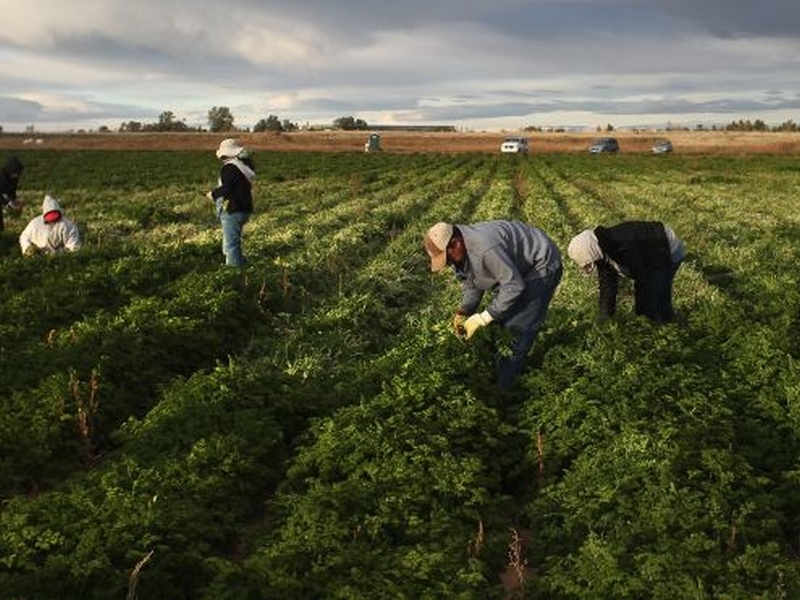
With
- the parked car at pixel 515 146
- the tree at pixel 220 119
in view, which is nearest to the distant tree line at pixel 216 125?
the tree at pixel 220 119

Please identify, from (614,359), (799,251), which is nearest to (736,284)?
(799,251)

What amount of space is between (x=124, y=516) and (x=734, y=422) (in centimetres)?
421

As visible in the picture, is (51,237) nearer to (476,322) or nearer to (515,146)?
(476,322)

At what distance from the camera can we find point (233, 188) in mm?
11617

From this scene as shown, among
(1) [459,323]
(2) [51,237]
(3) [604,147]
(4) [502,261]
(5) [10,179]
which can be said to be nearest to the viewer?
(4) [502,261]

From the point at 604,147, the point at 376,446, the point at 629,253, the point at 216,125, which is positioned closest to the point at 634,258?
the point at 629,253

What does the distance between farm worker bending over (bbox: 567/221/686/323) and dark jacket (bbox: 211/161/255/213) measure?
17.9 ft

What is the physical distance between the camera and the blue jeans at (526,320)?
22.5ft

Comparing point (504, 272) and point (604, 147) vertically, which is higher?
point (604, 147)

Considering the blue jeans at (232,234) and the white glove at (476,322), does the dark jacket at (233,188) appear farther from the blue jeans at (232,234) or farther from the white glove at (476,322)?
the white glove at (476,322)

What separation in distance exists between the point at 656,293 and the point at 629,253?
0.60 meters

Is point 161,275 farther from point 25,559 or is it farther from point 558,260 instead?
point 25,559

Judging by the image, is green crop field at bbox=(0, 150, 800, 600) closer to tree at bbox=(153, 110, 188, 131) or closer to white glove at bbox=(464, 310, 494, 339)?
white glove at bbox=(464, 310, 494, 339)

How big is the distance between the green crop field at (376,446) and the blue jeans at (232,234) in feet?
2.69
